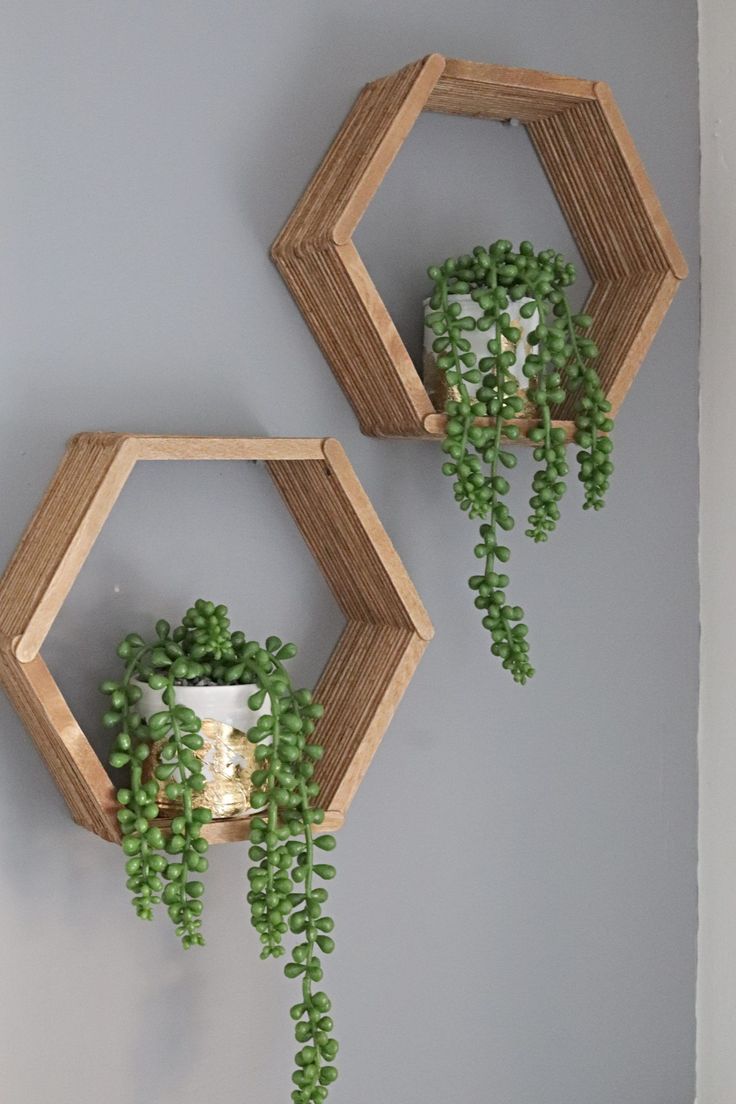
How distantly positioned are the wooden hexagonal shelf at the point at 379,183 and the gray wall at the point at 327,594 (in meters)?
0.03

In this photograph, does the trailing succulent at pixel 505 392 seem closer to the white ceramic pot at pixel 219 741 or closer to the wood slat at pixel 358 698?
the wood slat at pixel 358 698

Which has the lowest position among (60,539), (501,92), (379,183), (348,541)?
(60,539)

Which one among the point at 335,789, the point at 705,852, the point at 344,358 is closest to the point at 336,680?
the point at 335,789

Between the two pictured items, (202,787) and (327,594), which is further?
(327,594)

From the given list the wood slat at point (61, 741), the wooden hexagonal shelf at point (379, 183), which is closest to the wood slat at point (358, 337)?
the wooden hexagonal shelf at point (379, 183)

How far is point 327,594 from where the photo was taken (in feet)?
4.04

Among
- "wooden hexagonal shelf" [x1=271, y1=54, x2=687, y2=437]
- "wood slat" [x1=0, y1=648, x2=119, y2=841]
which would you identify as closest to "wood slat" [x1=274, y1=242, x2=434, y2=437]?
"wooden hexagonal shelf" [x1=271, y1=54, x2=687, y2=437]

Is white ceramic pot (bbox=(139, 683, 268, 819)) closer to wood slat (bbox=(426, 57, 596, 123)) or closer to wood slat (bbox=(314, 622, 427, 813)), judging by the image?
wood slat (bbox=(314, 622, 427, 813))

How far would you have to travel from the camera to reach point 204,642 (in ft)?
3.43

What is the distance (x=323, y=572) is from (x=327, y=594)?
0.08ft

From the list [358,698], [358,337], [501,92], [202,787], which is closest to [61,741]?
[202,787]

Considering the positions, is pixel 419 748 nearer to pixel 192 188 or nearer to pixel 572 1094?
pixel 572 1094

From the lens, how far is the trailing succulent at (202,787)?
99 centimetres

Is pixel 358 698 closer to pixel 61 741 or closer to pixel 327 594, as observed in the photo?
pixel 327 594
